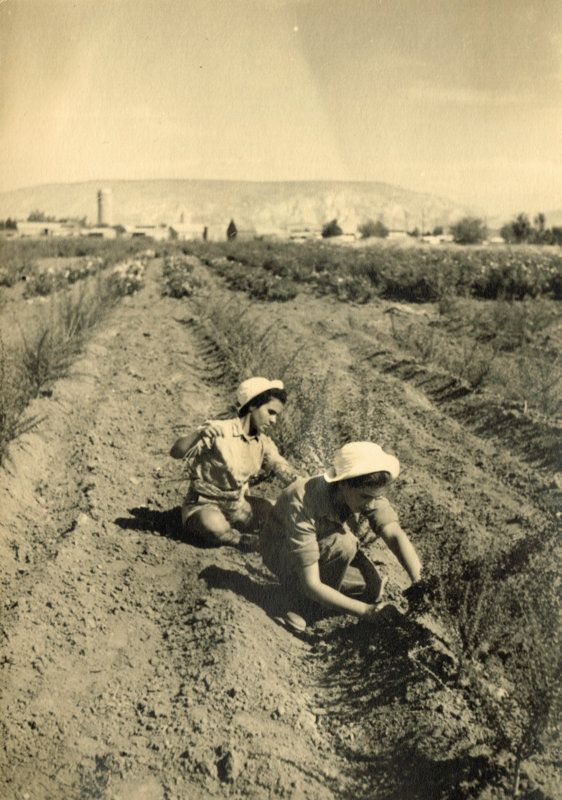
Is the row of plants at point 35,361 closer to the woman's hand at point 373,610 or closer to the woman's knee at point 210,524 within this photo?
the woman's knee at point 210,524

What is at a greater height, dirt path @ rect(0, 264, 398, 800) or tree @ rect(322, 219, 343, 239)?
tree @ rect(322, 219, 343, 239)

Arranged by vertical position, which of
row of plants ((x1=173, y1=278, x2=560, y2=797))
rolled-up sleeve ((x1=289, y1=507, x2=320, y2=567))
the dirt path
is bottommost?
the dirt path

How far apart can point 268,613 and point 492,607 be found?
3.04 ft

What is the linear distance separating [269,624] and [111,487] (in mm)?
1427

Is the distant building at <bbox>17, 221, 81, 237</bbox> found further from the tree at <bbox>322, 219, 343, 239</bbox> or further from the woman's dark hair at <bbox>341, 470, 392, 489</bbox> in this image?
the woman's dark hair at <bbox>341, 470, 392, 489</bbox>

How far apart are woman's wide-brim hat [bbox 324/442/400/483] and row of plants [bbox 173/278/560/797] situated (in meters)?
0.44

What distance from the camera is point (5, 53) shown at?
109 inches

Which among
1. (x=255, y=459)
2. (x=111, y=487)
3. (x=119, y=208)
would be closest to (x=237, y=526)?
(x=255, y=459)

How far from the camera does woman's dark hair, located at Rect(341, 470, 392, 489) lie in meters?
2.02

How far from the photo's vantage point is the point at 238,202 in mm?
102438

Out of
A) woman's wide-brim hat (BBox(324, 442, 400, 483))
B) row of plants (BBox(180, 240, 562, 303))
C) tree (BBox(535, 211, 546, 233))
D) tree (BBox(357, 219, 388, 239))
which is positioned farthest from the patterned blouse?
tree (BBox(357, 219, 388, 239))

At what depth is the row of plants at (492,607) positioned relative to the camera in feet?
5.80

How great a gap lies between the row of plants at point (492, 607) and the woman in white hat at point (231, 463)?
707 millimetres

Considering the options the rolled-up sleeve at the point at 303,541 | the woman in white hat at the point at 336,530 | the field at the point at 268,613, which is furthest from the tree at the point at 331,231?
the rolled-up sleeve at the point at 303,541
